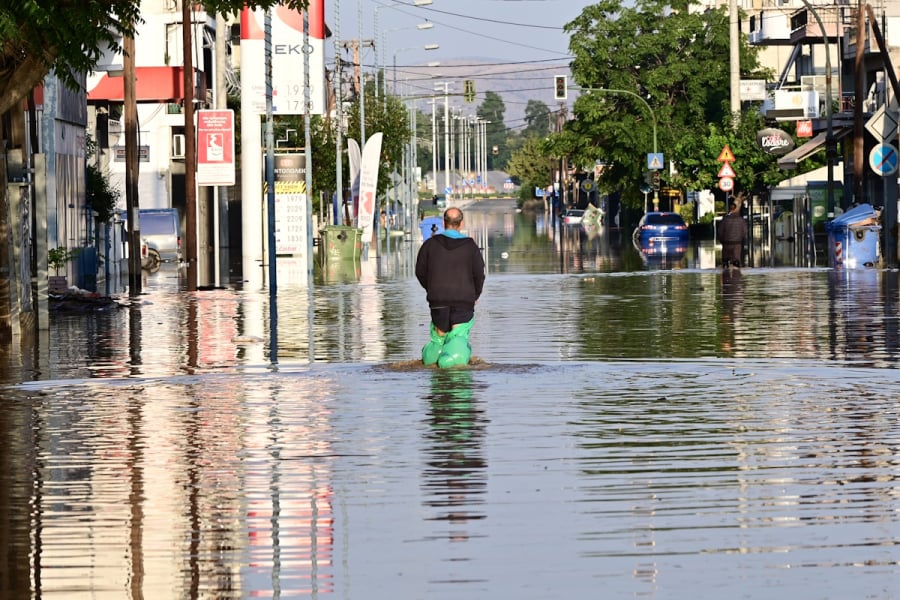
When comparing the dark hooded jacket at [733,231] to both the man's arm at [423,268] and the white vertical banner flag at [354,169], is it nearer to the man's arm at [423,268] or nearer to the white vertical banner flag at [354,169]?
the white vertical banner flag at [354,169]

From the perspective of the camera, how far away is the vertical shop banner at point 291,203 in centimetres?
4862

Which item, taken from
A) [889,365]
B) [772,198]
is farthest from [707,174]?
[889,365]

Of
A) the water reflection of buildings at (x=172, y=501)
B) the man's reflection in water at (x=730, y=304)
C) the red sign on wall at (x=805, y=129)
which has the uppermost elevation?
the red sign on wall at (x=805, y=129)

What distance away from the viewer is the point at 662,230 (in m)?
74.9

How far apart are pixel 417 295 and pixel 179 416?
21.1 m

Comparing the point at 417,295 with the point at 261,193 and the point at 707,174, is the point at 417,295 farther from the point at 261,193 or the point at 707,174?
the point at 707,174

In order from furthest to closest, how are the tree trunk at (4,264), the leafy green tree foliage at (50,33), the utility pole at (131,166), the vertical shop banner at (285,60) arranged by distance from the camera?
the vertical shop banner at (285,60), the utility pole at (131,166), the tree trunk at (4,264), the leafy green tree foliage at (50,33)

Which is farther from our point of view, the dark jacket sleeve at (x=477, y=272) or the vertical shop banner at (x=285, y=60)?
the vertical shop banner at (x=285, y=60)

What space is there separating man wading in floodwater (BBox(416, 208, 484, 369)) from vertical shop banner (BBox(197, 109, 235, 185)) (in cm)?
2800

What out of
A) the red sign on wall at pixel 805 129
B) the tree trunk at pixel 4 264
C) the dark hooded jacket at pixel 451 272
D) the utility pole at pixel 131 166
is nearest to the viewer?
the dark hooded jacket at pixel 451 272

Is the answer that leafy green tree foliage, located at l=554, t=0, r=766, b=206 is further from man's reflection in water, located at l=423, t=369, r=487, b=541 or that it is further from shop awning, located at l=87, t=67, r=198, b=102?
man's reflection in water, located at l=423, t=369, r=487, b=541

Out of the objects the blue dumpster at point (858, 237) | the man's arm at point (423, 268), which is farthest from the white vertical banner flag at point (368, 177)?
the man's arm at point (423, 268)

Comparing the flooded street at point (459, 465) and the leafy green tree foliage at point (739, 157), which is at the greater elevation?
the leafy green tree foliage at point (739, 157)

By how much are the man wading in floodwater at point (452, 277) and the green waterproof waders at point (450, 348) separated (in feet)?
0.03
